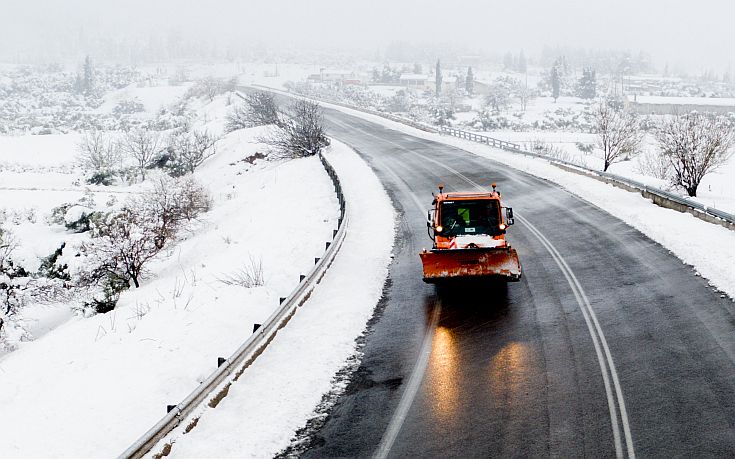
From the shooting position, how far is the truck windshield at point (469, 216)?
15914mm

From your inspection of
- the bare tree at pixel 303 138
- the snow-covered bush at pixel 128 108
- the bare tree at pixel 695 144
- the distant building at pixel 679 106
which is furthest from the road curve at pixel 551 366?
the snow-covered bush at pixel 128 108

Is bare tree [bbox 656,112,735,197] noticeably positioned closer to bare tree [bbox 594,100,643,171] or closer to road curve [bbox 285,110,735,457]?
bare tree [bbox 594,100,643,171]

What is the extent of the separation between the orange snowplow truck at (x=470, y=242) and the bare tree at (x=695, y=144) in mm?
28796

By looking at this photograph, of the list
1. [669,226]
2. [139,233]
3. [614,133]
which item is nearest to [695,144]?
[614,133]

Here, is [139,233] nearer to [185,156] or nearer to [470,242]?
[470,242]

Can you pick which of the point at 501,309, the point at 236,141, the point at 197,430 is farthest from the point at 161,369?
the point at 236,141

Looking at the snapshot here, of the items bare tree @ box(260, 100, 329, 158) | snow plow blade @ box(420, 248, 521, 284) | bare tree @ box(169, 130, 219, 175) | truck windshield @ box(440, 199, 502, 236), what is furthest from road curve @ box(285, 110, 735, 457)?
bare tree @ box(169, 130, 219, 175)

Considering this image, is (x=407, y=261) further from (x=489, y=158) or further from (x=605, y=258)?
(x=489, y=158)

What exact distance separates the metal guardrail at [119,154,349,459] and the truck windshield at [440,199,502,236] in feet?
11.8

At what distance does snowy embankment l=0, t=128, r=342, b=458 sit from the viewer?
949 cm

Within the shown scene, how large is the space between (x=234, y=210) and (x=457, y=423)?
26.5 meters

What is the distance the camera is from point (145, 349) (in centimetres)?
1223

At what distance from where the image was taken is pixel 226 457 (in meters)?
8.66

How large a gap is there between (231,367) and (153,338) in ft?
9.22
